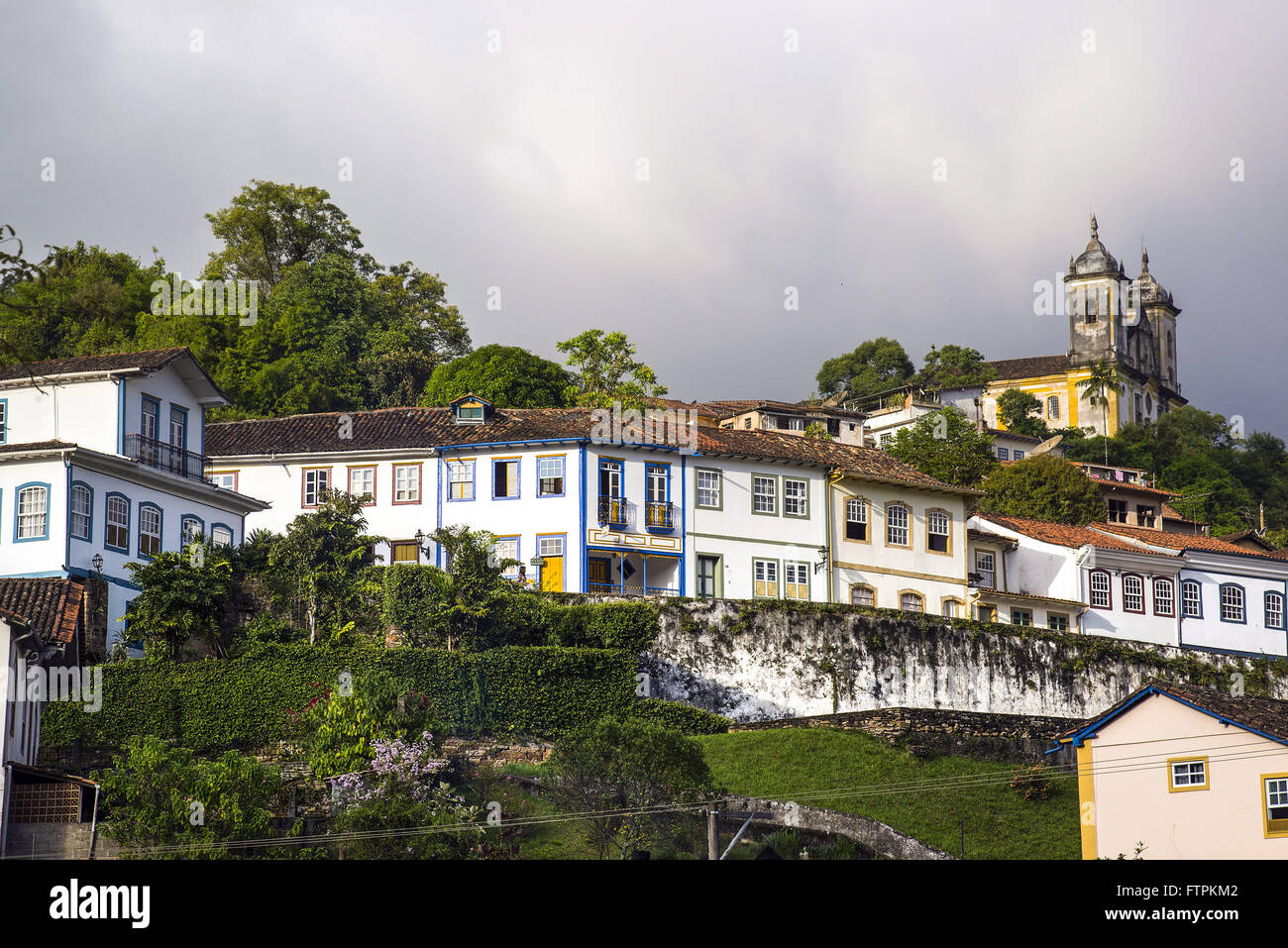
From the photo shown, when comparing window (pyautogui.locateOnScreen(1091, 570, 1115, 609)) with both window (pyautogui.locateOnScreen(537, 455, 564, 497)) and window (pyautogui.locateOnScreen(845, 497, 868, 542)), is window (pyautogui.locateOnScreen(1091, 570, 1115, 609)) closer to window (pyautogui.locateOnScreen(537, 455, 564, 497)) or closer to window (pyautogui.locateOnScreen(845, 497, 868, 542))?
window (pyautogui.locateOnScreen(845, 497, 868, 542))

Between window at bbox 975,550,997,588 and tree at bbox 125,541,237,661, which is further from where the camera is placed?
window at bbox 975,550,997,588

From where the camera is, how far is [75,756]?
114 feet

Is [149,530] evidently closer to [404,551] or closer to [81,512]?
[81,512]

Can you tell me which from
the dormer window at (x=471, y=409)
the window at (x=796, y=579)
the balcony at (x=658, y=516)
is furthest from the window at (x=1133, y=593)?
the dormer window at (x=471, y=409)

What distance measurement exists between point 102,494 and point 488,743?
12512mm

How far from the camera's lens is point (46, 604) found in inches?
1286

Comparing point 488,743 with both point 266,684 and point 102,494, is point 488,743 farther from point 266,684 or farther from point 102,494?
point 102,494

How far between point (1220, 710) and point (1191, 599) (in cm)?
2590

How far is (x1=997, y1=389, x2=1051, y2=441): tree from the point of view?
328ft

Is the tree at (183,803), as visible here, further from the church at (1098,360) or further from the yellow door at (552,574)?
the church at (1098,360)

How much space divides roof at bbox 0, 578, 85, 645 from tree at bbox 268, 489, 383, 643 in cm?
724

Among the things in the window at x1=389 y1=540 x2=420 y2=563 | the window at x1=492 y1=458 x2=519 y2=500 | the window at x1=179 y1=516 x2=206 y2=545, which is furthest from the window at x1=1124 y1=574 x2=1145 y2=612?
the window at x1=179 y1=516 x2=206 y2=545
